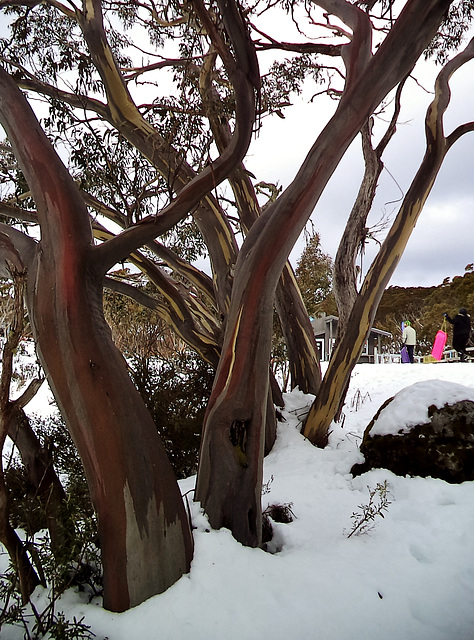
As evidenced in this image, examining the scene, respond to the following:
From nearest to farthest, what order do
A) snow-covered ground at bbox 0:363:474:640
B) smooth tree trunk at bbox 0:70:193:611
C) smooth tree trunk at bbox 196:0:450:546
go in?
snow-covered ground at bbox 0:363:474:640 < smooth tree trunk at bbox 0:70:193:611 < smooth tree trunk at bbox 196:0:450:546

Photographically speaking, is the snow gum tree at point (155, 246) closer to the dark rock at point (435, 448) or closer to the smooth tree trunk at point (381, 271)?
the smooth tree trunk at point (381, 271)

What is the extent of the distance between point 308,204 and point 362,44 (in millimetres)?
1382

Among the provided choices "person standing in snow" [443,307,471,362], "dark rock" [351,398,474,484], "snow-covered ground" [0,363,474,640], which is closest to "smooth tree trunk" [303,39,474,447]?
"dark rock" [351,398,474,484]

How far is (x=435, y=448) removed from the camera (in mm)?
3447

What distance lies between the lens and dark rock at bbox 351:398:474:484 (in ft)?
11.0

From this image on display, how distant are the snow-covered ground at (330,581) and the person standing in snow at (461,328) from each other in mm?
9490

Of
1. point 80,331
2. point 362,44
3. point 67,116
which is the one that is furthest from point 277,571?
point 67,116

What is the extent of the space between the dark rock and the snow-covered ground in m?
0.13

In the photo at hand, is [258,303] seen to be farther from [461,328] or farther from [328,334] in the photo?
[328,334]

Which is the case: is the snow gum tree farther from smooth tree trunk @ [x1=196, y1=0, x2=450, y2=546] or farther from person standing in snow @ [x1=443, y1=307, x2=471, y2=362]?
person standing in snow @ [x1=443, y1=307, x2=471, y2=362]

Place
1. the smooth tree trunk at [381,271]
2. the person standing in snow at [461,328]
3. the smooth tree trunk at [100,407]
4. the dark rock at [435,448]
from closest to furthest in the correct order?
the smooth tree trunk at [100,407] < the dark rock at [435,448] < the smooth tree trunk at [381,271] < the person standing in snow at [461,328]

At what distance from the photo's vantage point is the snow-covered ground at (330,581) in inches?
70.9

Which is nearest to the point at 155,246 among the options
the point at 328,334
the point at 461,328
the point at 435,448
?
the point at 435,448

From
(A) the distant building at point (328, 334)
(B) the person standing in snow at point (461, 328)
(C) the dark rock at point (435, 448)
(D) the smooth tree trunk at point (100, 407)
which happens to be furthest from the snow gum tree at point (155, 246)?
(A) the distant building at point (328, 334)
